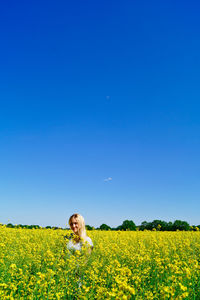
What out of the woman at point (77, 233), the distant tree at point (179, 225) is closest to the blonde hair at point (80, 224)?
the woman at point (77, 233)

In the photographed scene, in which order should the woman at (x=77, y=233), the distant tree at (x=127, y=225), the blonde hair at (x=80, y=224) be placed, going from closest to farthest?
1. the woman at (x=77, y=233)
2. the blonde hair at (x=80, y=224)
3. the distant tree at (x=127, y=225)

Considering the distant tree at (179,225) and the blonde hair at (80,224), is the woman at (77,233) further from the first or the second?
the distant tree at (179,225)

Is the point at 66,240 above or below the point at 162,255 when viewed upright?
above

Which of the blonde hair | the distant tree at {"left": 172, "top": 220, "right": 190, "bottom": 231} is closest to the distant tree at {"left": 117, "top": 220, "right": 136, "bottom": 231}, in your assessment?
the distant tree at {"left": 172, "top": 220, "right": 190, "bottom": 231}

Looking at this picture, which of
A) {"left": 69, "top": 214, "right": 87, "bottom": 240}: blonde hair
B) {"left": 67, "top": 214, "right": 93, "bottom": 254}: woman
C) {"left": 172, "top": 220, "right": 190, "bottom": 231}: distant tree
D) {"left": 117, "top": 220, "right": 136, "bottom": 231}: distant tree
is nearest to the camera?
{"left": 67, "top": 214, "right": 93, "bottom": 254}: woman

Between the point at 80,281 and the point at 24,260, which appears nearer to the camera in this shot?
the point at 80,281

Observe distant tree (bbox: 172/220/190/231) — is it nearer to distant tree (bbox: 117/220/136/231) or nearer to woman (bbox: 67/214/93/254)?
distant tree (bbox: 117/220/136/231)

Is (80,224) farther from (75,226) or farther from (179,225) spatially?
(179,225)

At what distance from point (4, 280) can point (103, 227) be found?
22.7 m

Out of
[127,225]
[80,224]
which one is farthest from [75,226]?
[127,225]

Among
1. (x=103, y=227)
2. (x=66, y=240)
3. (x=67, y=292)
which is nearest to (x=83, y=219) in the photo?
(x=66, y=240)

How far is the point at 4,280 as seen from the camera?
3955 mm

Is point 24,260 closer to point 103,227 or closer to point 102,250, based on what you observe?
point 102,250

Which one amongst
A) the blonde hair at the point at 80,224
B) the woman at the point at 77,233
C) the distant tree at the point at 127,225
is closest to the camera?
the woman at the point at 77,233
